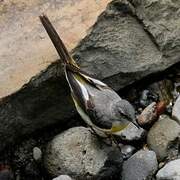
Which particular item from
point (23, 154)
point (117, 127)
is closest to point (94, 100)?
point (117, 127)

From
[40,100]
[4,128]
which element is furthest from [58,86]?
[4,128]

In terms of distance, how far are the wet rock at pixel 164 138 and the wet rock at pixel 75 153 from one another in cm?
58

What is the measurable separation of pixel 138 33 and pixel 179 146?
4.20ft

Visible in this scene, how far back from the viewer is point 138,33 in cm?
801

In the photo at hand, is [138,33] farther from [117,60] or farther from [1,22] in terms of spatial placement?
[1,22]

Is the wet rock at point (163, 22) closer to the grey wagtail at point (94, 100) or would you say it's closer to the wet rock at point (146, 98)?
the wet rock at point (146, 98)

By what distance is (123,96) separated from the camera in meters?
8.27

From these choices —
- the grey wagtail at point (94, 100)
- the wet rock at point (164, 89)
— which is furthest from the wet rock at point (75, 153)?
the wet rock at point (164, 89)

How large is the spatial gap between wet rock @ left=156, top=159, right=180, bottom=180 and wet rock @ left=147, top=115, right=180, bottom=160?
0.27m

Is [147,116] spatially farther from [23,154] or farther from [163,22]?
[23,154]

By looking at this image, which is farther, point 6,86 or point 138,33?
point 138,33

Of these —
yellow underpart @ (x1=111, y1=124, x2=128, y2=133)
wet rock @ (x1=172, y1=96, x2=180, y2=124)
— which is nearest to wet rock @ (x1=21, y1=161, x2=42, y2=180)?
yellow underpart @ (x1=111, y1=124, x2=128, y2=133)

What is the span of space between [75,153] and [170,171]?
3.08 feet

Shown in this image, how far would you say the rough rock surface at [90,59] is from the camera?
7.54 metres
